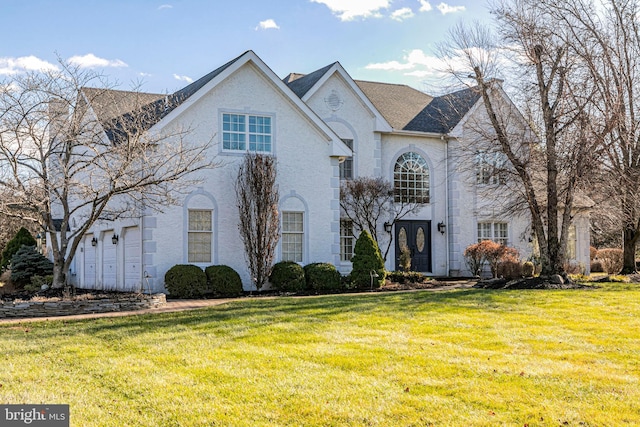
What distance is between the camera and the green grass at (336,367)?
624cm

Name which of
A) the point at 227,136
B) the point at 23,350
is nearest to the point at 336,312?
the point at 23,350

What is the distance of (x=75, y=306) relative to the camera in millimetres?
14516

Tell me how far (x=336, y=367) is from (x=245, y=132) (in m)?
13.1

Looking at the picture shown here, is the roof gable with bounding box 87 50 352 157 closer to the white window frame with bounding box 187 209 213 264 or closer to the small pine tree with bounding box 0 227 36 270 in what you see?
the white window frame with bounding box 187 209 213 264

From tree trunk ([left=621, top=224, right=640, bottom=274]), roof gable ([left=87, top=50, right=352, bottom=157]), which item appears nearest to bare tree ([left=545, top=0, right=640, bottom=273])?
tree trunk ([left=621, top=224, right=640, bottom=274])

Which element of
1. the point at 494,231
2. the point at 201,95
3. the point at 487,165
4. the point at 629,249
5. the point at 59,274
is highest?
the point at 201,95

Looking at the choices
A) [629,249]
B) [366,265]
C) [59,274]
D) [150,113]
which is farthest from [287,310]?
[629,249]

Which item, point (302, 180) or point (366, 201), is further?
point (366, 201)

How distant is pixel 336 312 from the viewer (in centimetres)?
1329

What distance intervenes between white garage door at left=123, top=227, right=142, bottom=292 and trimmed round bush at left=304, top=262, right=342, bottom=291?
4.77 meters

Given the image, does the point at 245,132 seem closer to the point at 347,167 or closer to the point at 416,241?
the point at 347,167

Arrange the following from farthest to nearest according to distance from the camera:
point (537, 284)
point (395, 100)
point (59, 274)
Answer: point (395, 100) < point (537, 284) < point (59, 274)

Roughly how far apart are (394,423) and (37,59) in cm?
1381
